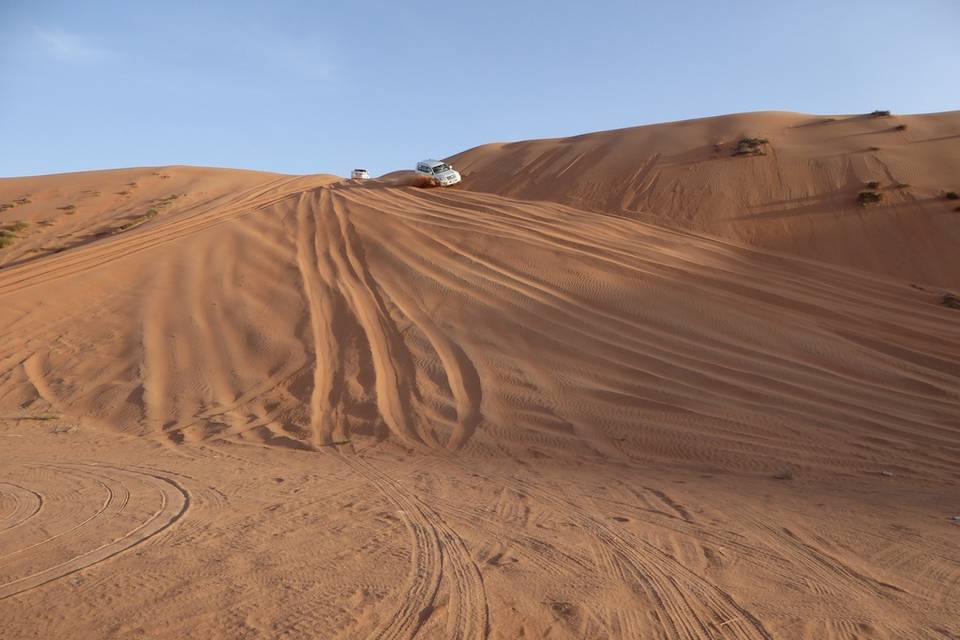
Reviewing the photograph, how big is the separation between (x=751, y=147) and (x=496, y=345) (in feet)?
49.6

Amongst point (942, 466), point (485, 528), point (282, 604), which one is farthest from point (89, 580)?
point (942, 466)

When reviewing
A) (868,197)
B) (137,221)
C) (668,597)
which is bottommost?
(668,597)

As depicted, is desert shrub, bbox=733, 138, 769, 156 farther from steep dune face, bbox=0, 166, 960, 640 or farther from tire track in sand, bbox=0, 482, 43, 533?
tire track in sand, bbox=0, 482, 43, 533

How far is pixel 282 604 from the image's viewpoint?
4266 millimetres

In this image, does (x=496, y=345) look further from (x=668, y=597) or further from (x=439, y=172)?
(x=439, y=172)

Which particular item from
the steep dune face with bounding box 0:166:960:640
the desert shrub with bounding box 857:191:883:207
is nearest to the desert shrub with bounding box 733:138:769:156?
the desert shrub with bounding box 857:191:883:207

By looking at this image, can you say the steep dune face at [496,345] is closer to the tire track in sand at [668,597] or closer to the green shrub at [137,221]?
the tire track in sand at [668,597]

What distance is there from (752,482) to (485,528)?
326 cm

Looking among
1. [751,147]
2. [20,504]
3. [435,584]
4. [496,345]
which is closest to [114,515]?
[20,504]

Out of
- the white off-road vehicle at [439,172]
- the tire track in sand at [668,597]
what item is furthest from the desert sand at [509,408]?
the white off-road vehicle at [439,172]

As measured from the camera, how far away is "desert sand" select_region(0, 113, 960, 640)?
14.9ft

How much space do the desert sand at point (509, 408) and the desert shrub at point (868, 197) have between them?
205mm

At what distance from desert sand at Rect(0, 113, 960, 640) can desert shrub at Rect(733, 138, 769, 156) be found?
0.86ft

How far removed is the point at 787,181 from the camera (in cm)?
2131
